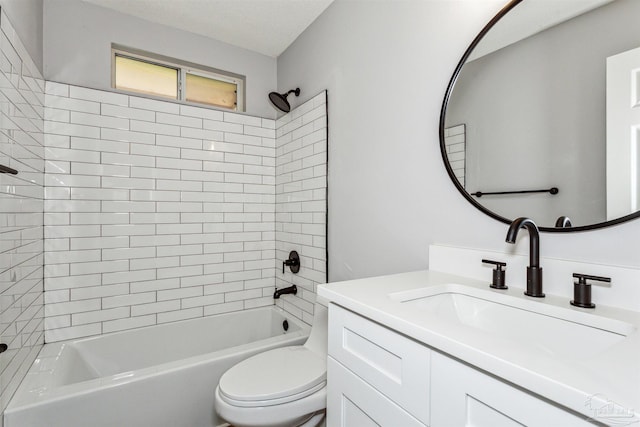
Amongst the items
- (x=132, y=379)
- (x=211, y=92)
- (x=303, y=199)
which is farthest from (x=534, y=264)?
(x=211, y=92)

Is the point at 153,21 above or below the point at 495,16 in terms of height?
above

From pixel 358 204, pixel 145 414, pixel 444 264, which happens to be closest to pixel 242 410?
pixel 145 414

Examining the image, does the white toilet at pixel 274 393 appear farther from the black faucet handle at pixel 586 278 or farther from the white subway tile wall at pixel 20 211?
the black faucet handle at pixel 586 278

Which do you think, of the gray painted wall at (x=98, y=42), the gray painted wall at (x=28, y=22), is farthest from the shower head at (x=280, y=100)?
the gray painted wall at (x=28, y=22)

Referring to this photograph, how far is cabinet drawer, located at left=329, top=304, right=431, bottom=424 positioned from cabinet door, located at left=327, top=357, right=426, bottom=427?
0.02 metres

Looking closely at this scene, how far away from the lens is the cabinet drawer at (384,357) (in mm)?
717

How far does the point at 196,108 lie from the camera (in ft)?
7.79

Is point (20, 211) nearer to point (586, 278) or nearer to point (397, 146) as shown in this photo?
point (397, 146)

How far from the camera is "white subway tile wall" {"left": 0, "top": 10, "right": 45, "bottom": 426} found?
4.13ft

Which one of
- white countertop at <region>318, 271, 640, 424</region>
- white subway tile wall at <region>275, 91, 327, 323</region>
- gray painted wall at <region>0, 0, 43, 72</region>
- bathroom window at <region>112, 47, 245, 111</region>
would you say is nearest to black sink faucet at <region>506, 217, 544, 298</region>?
white countertop at <region>318, 271, 640, 424</region>

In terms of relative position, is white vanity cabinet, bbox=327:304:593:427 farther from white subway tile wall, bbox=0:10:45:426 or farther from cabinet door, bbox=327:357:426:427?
white subway tile wall, bbox=0:10:45:426

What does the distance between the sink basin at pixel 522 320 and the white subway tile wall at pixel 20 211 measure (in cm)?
156

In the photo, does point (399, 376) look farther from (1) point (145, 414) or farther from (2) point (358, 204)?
(1) point (145, 414)

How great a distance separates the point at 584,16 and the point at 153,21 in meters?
2.47
